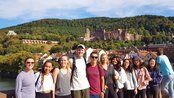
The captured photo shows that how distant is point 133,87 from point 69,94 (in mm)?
2303

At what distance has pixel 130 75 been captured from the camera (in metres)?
8.29

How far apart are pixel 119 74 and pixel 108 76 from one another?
64cm

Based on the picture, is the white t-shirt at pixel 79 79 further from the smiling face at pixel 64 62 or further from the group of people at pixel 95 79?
the smiling face at pixel 64 62

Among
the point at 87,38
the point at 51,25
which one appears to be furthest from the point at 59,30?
the point at 87,38

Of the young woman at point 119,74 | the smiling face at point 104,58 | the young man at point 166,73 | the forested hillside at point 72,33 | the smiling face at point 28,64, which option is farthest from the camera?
the forested hillside at point 72,33

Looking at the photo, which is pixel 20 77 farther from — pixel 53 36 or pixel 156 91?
pixel 53 36

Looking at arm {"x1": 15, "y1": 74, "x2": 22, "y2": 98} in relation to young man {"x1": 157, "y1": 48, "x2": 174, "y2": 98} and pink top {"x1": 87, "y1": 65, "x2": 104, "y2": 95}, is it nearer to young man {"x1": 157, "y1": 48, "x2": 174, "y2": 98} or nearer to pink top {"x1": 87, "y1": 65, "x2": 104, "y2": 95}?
pink top {"x1": 87, "y1": 65, "x2": 104, "y2": 95}

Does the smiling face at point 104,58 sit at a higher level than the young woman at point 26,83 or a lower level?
higher

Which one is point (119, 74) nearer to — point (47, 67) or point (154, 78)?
point (154, 78)

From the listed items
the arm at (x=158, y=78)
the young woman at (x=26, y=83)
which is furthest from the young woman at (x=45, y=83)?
the arm at (x=158, y=78)

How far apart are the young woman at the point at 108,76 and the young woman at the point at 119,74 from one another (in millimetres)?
222

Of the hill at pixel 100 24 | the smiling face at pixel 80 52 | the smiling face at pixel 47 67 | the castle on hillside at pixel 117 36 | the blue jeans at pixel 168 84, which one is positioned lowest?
the blue jeans at pixel 168 84

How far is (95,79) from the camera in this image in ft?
22.0

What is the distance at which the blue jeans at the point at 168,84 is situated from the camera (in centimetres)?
838
